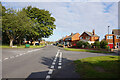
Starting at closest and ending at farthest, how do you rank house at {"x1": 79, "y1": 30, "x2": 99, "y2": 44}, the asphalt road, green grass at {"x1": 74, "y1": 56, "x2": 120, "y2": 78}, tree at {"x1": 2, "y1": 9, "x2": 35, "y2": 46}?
green grass at {"x1": 74, "y1": 56, "x2": 120, "y2": 78} < the asphalt road < tree at {"x1": 2, "y1": 9, "x2": 35, "y2": 46} < house at {"x1": 79, "y1": 30, "x2": 99, "y2": 44}

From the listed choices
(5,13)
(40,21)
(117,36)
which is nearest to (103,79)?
(5,13)

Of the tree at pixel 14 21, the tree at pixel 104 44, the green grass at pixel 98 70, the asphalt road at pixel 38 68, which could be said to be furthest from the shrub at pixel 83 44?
the green grass at pixel 98 70

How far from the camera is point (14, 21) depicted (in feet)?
97.9

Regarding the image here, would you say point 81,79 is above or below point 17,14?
below

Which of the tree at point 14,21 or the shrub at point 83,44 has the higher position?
the tree at point 14,21

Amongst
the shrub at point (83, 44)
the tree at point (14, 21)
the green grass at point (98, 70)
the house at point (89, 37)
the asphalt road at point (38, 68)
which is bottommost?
the asphalt road at point (38, 68)

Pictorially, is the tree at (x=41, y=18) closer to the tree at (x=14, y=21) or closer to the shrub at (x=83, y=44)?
the tree at (x=14, y=21)

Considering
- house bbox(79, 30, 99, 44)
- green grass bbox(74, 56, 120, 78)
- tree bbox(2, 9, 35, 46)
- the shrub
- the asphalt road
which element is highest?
tree bbox(2, 9, 35, 46)

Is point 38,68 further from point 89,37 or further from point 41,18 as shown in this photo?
point 89,37

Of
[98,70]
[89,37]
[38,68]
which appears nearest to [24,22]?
[38,68]

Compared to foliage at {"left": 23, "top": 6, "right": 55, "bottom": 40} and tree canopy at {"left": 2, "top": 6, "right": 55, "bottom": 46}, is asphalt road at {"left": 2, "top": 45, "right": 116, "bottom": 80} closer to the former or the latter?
tree canopy at {"left": 2, "top": 6, "right": 55, "bottom": 46}

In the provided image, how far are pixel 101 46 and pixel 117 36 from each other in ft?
39.2

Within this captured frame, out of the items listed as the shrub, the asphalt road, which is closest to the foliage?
the shrub

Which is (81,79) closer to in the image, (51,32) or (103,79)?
(103,79)
